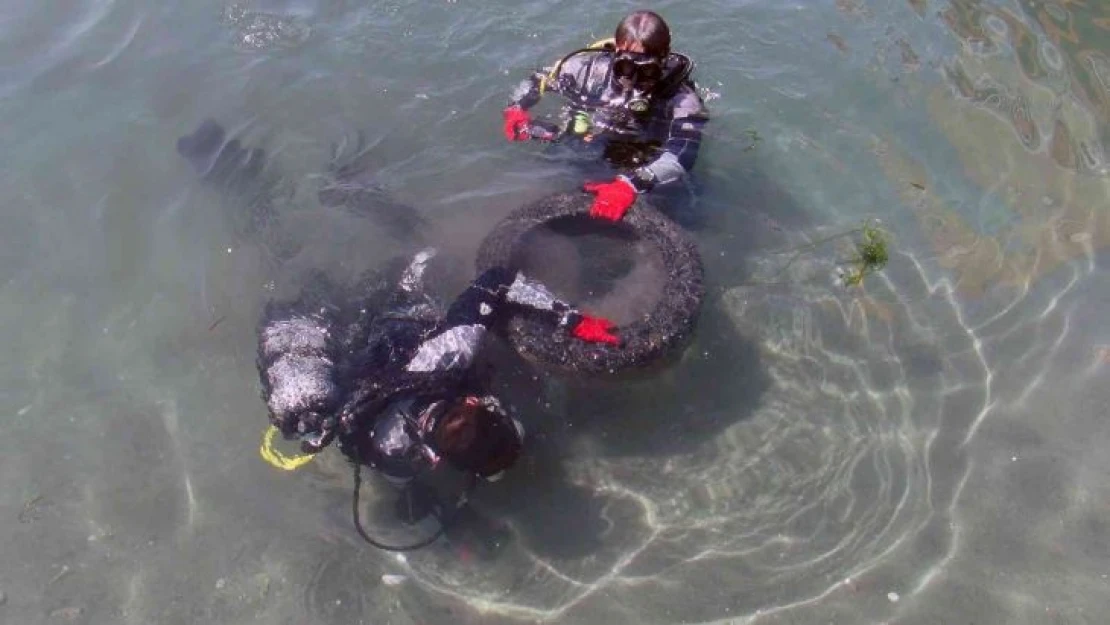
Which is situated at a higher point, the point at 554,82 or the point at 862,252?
the point at 554,82

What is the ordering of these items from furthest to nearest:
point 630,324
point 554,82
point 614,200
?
1. point 554,82
2. point 614,200
3. point 630,324

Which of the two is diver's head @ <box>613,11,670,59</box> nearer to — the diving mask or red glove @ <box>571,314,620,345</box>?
the diving mask

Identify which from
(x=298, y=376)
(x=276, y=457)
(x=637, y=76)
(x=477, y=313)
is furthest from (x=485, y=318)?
(x=637, y=76)

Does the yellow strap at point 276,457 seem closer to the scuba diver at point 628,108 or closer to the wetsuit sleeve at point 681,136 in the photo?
the scuba diver at point 628,108

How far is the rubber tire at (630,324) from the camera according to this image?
469 cm

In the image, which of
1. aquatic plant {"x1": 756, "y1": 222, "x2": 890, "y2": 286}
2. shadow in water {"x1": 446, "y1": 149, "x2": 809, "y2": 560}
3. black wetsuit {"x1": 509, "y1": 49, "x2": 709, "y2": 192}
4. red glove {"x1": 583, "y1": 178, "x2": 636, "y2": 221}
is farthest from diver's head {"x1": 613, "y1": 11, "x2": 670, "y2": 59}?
aquatic plant {"x1": 756, "y1": 222, "x2": 890, "y2": 286}

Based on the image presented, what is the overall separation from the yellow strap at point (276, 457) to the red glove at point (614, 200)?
2.29 metres

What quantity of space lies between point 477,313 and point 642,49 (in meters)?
1.96

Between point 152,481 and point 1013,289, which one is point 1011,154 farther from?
point 152,481

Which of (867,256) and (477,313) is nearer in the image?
(477,313)

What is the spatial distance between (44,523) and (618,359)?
3.35 metres

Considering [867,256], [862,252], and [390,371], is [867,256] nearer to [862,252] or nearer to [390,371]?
[862,252]

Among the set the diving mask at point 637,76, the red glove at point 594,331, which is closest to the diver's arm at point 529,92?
the diving mask at point 637,76

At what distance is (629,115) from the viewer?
5.89m
